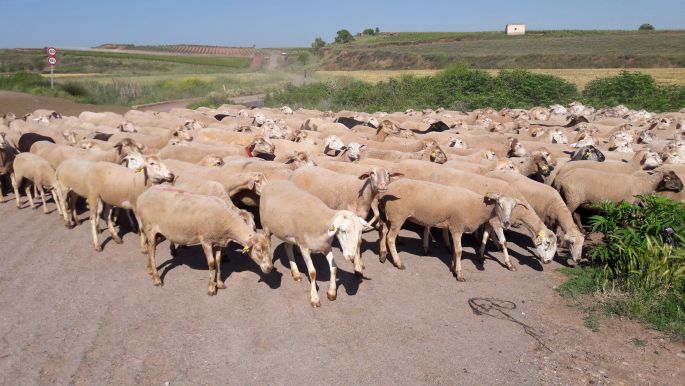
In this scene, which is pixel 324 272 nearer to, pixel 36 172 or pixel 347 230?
pixel 347 230

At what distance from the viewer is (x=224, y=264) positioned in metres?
10.0

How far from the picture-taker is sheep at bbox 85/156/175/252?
10070 mm

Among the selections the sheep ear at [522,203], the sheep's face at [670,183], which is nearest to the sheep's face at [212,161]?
the sheep ear at [522,203]

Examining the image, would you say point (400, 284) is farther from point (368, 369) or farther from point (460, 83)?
point (460, 83)

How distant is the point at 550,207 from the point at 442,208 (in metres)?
2.75

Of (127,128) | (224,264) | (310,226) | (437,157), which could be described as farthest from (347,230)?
(127,128)

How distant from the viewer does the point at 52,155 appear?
43.5ft

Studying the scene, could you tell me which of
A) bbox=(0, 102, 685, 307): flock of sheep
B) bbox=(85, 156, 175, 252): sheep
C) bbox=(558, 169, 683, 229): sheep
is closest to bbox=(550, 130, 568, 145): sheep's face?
bbox=(0, 102, 685, 307): flock of sheep

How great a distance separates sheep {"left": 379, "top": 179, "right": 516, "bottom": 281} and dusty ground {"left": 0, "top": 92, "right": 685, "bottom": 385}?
71 cm

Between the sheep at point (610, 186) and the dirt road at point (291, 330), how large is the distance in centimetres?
217

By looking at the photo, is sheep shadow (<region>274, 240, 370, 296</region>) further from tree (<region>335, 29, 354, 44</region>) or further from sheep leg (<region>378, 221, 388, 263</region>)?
tree (<region>335, 29, 354, 44</region>)

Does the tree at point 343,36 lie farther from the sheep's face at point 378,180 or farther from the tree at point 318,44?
the sheep's face at point 378,180

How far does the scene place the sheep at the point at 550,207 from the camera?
33.0 ft

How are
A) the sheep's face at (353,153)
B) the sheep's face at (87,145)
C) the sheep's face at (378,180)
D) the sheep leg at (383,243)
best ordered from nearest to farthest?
the sheep's face at (378,180), the sheep leg at (383,243), the sheep's face at (353,153), the sheep's face at (87,145)
